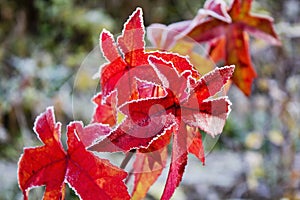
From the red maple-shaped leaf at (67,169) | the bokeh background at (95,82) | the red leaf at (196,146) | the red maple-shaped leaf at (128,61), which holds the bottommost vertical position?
the bokeh background at (95,82)

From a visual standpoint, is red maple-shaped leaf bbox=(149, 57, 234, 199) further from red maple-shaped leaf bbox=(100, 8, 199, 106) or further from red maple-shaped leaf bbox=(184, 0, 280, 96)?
red maple-shaped leaf bbox=(184, 0, 280, 96)

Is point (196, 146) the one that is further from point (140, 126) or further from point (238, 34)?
point (238, 34)

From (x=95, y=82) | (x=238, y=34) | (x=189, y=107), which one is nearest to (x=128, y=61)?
(x=189, y=107)

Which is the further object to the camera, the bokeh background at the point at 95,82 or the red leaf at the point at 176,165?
the bokeh background at the point at 95,82

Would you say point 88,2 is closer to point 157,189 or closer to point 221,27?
point 157,189

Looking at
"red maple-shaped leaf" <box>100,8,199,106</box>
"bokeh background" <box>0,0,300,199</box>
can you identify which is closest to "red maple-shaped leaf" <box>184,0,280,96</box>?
"red maple-shaped leaf" <box>100,8,199,106</box>

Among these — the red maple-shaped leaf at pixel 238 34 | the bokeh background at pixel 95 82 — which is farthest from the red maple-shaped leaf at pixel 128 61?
the bokeh background at pixel 95 82

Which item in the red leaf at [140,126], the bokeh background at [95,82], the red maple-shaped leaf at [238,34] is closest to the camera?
the red leaf at [140,126]

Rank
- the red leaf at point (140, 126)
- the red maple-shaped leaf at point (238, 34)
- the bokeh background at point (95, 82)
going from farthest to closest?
the bokeh background at point (95, 82) → the red maple-shaped leaf at point (238, 34) → the red leaf at point (140, 126)

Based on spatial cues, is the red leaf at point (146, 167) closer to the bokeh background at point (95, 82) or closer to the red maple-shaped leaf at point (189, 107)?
the red maple-shaped leaf at point (189, 107)
